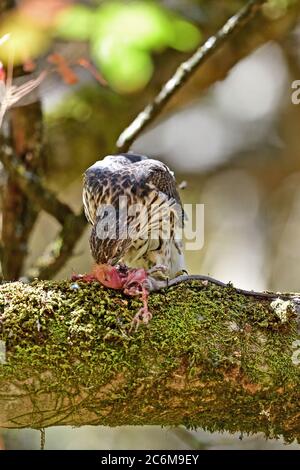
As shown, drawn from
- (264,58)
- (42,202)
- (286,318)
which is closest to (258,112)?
(264,58)

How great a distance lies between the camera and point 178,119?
9312mm

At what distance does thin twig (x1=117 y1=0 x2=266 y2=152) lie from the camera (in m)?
5.07

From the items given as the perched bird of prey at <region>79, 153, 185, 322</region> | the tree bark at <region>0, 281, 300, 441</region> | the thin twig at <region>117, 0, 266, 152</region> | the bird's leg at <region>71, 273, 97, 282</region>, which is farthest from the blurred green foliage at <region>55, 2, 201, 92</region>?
the tree bark at <region>0, 281, 300, 441</region>

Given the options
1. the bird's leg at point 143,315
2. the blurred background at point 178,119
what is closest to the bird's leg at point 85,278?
the bird's leg at point 143,315

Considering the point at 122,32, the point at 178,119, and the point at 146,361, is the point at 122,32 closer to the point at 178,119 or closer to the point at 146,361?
the point at 146,361

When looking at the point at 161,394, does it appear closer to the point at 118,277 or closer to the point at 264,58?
the point at 118,277

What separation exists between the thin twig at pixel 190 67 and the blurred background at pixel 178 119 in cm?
22

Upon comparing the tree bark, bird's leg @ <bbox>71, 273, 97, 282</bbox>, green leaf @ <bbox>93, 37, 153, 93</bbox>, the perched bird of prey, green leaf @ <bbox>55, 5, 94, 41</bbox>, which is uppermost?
green leaf @ <bbox>55, 5, 94, 41</bbox>

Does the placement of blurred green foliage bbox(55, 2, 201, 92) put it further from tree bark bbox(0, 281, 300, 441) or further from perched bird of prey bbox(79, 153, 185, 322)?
tree bark bbox(0, 281, 300, 441)

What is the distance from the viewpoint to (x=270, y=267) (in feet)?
29.0

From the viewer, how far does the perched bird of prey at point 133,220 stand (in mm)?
3531

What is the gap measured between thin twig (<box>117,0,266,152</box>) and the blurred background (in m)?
0.22

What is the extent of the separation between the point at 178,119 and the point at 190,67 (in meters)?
4.14

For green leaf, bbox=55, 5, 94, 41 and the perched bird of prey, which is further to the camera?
green leaf, bbox=55, 5, 94, 41
